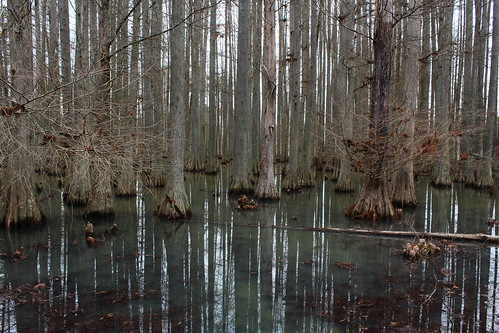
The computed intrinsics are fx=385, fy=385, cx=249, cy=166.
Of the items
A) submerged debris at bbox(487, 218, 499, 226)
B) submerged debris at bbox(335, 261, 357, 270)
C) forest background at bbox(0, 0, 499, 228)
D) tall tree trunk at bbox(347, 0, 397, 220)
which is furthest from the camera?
tall tree trunk at bbox(347, 0, 397, 220)

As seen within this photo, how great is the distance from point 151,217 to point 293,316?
18.7ft

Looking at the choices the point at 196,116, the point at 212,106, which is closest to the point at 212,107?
the point at 212,106

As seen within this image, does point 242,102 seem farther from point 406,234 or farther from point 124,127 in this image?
point 124,127

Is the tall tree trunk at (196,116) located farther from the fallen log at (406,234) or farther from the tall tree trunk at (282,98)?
the fallen log at (406,234)

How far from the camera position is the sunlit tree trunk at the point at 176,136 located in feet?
28.0

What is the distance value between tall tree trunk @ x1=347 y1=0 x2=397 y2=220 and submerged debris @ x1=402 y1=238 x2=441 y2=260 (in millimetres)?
2618

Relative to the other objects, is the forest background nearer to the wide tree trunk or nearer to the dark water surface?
the dark water surface

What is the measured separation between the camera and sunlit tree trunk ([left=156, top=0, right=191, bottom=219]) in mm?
8531

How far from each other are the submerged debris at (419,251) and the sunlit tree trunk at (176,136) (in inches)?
186

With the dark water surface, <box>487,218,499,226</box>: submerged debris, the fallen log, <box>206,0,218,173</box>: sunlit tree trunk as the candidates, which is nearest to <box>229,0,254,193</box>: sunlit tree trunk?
the dark water surface

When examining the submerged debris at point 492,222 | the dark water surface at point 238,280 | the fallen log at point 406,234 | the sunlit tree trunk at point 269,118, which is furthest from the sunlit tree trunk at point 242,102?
the submerged debris at point 492,222

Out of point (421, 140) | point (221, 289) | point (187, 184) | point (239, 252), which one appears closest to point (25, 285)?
point (221, 289)

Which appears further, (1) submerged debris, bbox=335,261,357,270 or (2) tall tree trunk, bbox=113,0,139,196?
(1) submerged debris, bbox=335,261,357,270

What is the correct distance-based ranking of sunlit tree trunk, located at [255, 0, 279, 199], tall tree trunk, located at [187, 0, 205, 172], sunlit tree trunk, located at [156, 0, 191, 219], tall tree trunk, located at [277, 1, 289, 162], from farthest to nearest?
tall tree trunk, located at [277, 1, 289, 162] → tall tree trunk, located at [187, 0, 205, 172] → sunlit tree trunk, located at [255, 0, 279, 199] → sunlit tree trunk, located at [156, 0, 191, 219]
